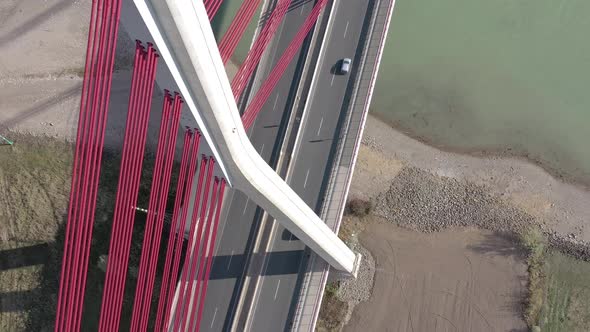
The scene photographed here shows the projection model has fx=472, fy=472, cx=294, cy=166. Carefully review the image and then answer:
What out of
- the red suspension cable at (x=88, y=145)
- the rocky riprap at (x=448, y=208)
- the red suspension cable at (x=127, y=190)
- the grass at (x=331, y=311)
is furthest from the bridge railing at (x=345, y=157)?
the red suspension cable at (x=88, y=145)

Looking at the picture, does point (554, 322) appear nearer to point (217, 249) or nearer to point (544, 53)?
point (544, 53)

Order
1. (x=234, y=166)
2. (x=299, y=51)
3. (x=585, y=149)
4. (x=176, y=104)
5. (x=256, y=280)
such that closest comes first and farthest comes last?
(x=176, y=104)
(x=234, y=166)
(x=256, y=280)
(x=299, y=51)
(x=585, y=149)

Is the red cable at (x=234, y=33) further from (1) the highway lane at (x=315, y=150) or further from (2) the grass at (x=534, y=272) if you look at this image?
(2) the grass at (x=534, y=272)

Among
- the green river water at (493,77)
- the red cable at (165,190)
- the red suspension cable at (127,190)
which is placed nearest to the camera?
the red suspension cable at (127,190)

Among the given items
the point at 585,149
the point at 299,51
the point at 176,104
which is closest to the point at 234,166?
the point at 176,104

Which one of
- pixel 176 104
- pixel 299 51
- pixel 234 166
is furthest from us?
pixel 299 51

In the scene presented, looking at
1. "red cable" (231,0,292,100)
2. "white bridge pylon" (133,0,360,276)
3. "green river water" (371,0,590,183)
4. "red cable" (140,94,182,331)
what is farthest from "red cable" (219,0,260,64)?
"green river water" (371,0,590,183)
